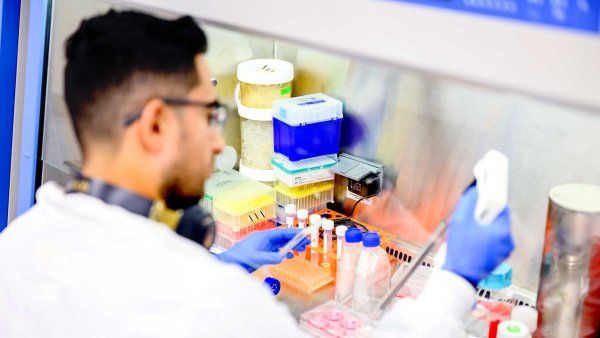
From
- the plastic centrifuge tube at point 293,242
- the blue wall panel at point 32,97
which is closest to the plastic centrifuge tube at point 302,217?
the plastic centrifuge tube at point 293,242

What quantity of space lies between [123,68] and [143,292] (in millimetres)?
395

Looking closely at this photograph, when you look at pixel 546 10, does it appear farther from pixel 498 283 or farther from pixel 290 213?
pixel 290 213

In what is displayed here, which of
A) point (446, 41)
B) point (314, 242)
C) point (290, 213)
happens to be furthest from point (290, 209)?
point (446, 41)

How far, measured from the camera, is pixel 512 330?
1.52 meters

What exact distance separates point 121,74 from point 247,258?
65cm

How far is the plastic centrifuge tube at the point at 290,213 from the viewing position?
6.79 feet

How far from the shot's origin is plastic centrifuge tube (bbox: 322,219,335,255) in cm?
200

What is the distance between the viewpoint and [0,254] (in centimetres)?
142

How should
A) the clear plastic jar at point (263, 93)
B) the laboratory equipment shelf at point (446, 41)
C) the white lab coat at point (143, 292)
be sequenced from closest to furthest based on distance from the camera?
the laboratory equipment shelf at point (446, 41) → the white lab coat at point (143, 292) → the clear plastic jar at point (263, 93)

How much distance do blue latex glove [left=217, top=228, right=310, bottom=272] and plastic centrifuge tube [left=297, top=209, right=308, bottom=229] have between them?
175mm

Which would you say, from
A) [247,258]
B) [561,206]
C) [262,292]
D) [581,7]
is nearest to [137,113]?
[262,292]

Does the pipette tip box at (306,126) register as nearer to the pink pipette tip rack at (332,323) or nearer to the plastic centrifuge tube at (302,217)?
the plastic centrifuge tube at (302,217)

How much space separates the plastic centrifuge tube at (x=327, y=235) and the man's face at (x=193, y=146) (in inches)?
25.4

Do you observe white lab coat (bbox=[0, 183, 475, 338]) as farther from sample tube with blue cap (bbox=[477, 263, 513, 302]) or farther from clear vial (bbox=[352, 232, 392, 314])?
clear vial (bbox=[352, 232, 392, 314])
